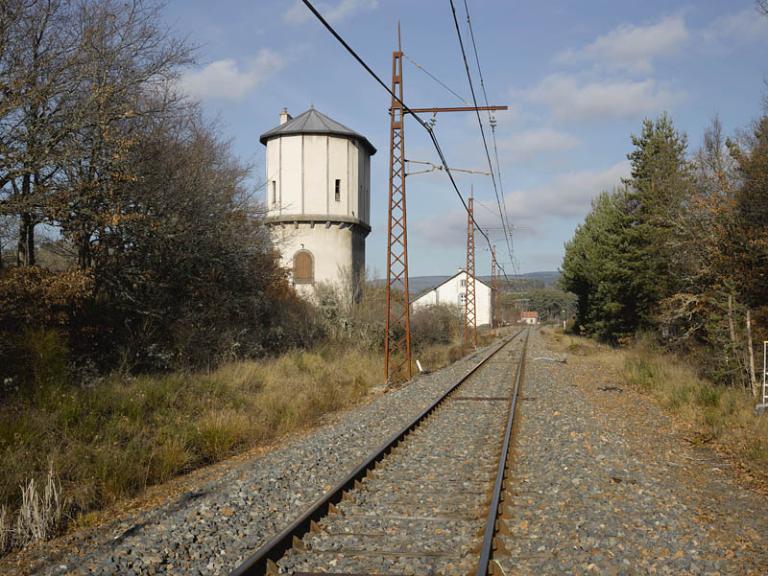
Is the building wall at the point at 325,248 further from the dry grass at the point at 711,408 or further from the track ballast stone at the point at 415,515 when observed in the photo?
the track ballast stone at the point at 415,515

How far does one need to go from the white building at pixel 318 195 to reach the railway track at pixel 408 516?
81.2ft

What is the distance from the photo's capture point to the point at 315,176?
36.1 metres

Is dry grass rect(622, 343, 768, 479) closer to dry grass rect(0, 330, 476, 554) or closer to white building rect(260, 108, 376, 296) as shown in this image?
dry grass rect(0, 330, 476, 554)

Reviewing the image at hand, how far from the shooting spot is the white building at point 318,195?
35500mm

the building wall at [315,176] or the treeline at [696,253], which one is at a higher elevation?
the building wall at [315,176]

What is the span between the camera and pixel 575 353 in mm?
37656

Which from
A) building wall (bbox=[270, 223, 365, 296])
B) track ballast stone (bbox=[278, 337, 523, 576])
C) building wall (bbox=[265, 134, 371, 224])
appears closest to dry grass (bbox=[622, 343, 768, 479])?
track ballast stone (bbox=[278, 337, 523, 576])

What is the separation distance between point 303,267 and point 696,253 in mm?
20673

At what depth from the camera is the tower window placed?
116 ft

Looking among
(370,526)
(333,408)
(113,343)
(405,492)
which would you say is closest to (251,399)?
(333,408)

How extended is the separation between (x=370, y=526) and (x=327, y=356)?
1802 centimetres

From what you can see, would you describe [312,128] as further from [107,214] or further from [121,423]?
[121,423]

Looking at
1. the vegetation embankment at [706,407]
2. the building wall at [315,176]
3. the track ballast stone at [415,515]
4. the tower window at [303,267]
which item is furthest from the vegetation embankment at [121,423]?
the building wall at [315,176]

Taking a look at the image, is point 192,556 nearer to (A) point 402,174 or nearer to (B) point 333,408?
(B) point 333,408
